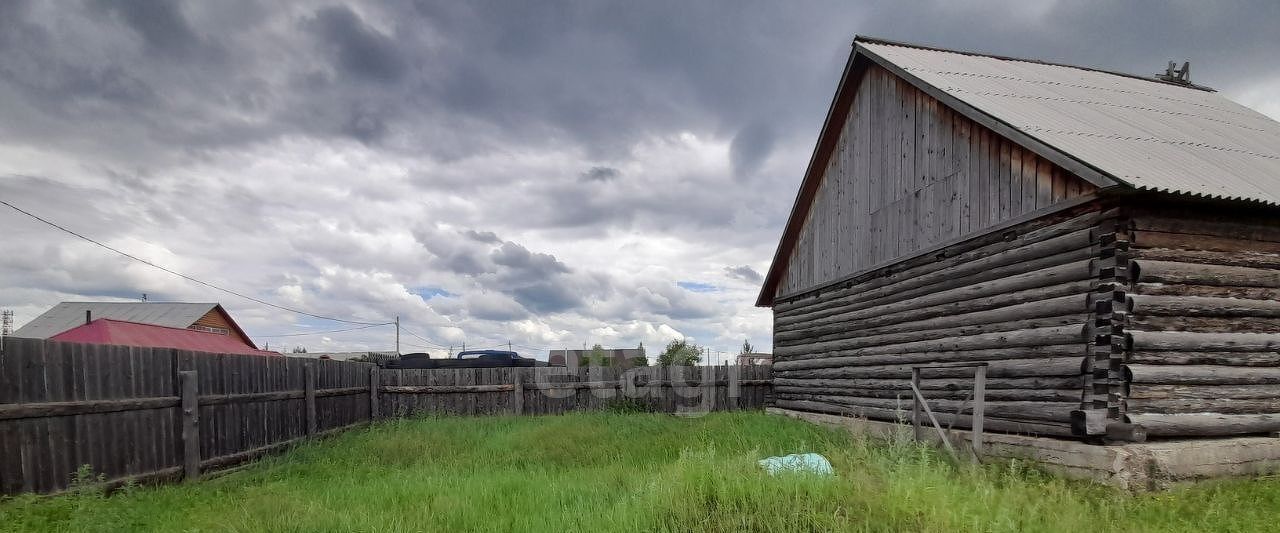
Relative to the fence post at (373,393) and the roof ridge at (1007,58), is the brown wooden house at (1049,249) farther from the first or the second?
the fence post at (373,393)

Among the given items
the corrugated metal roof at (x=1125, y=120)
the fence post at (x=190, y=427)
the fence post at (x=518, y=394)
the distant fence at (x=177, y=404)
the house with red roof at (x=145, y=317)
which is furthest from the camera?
the house with red roof at (x=145, y=317)

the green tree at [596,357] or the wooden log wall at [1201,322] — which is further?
the green tree at [596,357]

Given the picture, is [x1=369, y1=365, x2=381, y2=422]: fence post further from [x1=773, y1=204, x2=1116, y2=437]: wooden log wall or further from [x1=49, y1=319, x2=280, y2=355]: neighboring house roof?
[x1=773, y1=204, x2=1116, y2=437]: wooden log wall

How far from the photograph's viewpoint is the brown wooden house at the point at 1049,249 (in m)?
8.05

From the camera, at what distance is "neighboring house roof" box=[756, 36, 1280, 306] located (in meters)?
8.45

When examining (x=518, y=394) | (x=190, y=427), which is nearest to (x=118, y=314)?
(x=518, y=394)

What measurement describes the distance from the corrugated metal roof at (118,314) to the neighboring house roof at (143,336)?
31.5 feet


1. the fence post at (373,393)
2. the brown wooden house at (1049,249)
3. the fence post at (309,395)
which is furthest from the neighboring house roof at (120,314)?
the brown wooden house at (1049,249)

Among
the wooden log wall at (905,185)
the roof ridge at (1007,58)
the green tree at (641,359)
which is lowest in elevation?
the green tree at (641,359)

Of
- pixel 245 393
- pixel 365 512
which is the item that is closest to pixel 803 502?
pixel 365 512

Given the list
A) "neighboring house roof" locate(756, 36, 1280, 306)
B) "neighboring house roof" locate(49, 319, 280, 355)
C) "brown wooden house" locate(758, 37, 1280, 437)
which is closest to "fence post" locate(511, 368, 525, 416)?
"neighboring house roof" locate(49, 319, 280, 355)

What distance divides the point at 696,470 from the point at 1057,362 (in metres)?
5.25

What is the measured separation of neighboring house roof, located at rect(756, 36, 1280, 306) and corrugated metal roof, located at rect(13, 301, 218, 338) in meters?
30.8

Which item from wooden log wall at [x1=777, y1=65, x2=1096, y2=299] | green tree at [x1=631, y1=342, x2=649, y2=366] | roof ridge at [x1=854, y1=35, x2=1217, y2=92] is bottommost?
green tree at [x1=631, y1=342, x2=649, y2=366]
